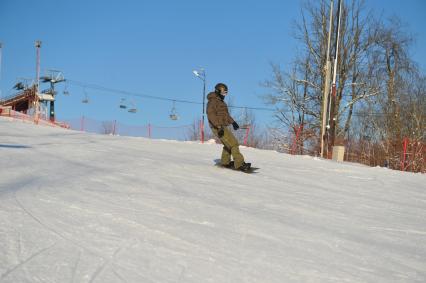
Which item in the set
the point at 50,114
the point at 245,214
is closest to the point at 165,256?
the point at 245,214

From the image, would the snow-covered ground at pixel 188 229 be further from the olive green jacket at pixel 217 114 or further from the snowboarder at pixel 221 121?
the olive green jacket at pixel 217 114

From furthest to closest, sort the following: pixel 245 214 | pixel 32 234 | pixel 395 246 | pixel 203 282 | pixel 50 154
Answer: pixel 50 154 → pixel 245 214 → pixel 395 246 → pixel 32 234 → pixel 203 282

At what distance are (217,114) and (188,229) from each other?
5.28 m

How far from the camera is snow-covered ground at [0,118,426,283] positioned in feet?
9.93

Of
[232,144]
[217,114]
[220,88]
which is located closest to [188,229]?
[232,144]

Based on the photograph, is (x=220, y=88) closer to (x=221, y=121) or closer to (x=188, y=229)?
(x=221, y=121)

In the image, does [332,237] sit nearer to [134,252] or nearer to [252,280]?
[252,280]

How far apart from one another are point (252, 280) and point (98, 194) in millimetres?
2643

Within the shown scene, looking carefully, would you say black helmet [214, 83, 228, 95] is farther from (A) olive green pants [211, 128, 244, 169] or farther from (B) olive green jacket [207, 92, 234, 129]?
(A) olive green pants [211, 128, 244, 169]

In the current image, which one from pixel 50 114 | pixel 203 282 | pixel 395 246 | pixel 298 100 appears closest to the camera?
pixel 203 282

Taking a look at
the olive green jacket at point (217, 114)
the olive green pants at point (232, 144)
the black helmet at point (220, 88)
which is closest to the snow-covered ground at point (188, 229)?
the olive green pants at point (232, 144)

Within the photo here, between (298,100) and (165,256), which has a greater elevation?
(298,100)

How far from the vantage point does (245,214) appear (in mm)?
5012

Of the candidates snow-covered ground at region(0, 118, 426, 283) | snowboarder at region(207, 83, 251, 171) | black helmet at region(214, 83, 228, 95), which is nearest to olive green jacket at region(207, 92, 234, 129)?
snowboarder at region(207, 83, 251, 171)
